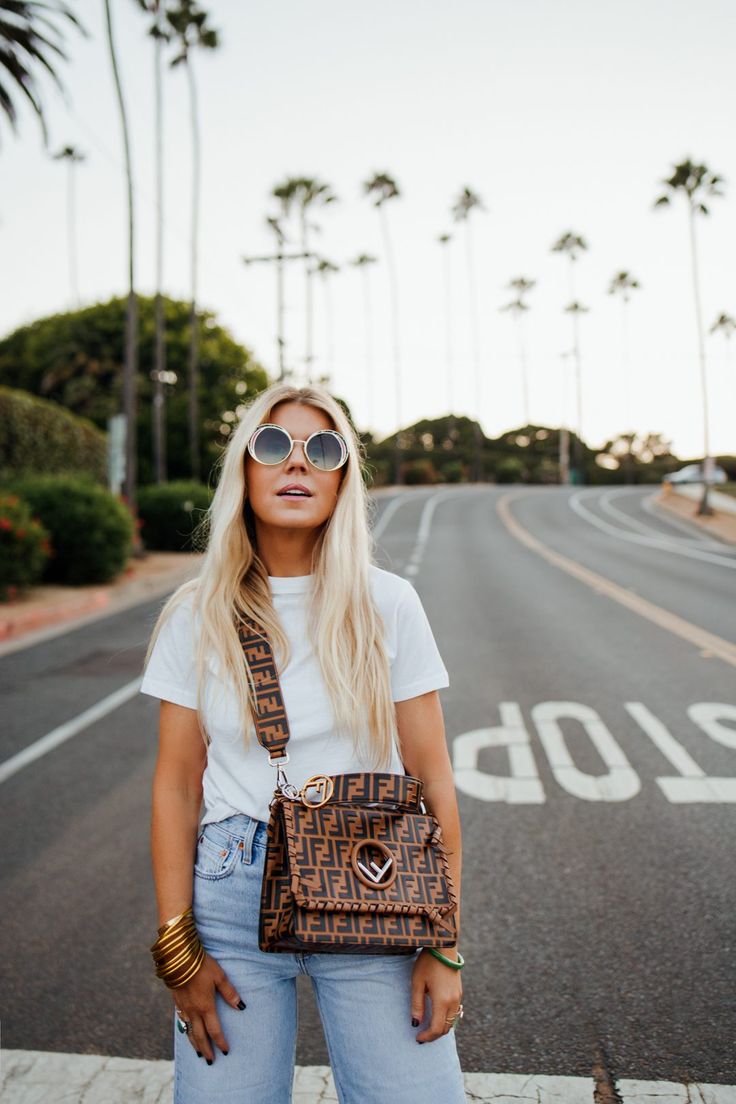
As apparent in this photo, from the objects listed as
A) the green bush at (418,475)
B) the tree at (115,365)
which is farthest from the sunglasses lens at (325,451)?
the green bush at (418,475)

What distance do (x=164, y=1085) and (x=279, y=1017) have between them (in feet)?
3.88

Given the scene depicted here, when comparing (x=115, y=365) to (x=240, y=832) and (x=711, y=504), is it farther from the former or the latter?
(x=240, y=832)

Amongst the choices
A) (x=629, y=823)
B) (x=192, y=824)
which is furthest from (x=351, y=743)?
(x=629, y=823)

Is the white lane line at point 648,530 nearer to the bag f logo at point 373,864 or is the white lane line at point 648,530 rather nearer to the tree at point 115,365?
the tree at point 115,365

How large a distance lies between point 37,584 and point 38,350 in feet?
123

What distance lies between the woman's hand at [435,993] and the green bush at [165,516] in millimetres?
23079

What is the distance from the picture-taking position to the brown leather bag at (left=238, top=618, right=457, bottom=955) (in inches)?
63.8

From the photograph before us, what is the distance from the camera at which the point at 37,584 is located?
16297mm

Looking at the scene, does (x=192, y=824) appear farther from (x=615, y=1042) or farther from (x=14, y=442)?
(x=14, y=442)

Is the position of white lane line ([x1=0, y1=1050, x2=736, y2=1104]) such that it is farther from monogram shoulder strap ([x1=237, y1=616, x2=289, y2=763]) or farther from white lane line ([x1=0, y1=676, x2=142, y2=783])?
white lane line ([x1=0, y1=676, x2=142, y2=783])

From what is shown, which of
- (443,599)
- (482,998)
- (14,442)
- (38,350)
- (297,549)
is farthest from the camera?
(38,350)

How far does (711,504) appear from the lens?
36.4m

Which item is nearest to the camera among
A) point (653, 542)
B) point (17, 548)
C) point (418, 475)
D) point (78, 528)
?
point (17, 548)

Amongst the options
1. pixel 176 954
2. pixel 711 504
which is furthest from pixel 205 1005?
pixel 711 504
